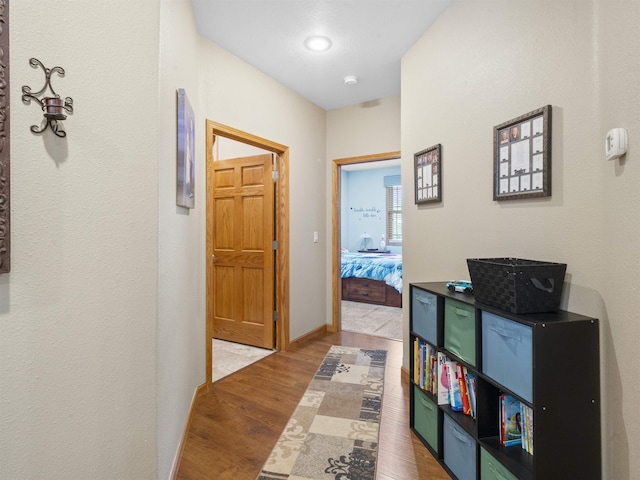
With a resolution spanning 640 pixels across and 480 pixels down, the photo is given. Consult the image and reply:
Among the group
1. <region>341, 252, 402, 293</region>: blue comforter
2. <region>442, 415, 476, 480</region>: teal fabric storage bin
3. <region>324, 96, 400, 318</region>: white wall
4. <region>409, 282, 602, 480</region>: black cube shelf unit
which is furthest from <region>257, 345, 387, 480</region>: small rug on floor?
<region>341, 252, 402, 293</region>: blue comforter

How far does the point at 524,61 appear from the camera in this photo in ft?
5.30

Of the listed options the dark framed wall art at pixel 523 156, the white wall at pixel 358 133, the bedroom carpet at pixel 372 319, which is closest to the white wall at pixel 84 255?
the dark framed wall art at pixel 523 156

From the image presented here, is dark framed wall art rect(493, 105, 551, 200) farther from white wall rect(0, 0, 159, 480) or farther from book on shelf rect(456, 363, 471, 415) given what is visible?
white wall rect(0, 0, 159, 480)

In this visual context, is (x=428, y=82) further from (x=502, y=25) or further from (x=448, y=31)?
(x=502, y=25)

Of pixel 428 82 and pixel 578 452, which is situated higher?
pixel 428 82

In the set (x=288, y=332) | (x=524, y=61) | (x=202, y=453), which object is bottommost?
(x=202, y=453)

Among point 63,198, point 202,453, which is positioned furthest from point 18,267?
point 202,453

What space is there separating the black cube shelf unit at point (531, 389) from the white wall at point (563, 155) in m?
0.07

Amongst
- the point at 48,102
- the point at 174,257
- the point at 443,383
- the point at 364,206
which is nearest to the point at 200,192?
the point at 174,257

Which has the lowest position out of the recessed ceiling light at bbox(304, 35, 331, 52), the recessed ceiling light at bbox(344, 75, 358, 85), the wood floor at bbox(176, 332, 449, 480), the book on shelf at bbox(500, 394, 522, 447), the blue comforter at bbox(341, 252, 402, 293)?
the wood floor at bbox(176, 332, 449, 480)

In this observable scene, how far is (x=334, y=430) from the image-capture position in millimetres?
2055

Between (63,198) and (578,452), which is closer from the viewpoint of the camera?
(63,198)

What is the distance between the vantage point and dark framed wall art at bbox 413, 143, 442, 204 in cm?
233

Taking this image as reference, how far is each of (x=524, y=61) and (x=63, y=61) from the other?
1881 mm
